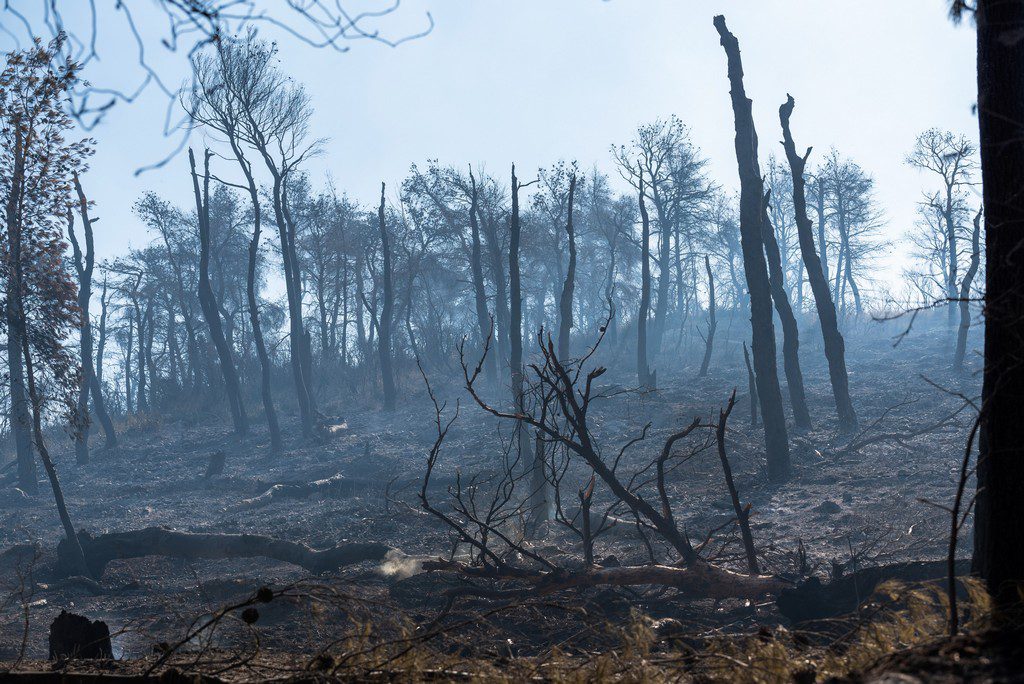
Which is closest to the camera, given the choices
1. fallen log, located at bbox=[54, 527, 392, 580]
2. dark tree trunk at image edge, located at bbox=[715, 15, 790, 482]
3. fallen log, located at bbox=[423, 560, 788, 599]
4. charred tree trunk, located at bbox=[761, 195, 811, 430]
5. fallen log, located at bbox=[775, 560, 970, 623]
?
fallen log, located at bbox=[775, 560, 970, 623]

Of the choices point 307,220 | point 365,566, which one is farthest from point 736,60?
point 307,220

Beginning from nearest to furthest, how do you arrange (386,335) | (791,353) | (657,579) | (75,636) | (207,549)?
(75,636) < (657,579) < (207,549) < (791,353) < (386,335)

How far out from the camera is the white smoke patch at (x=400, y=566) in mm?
9859

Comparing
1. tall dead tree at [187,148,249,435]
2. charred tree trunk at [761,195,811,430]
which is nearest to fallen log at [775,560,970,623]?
charred tree trunk at [761,195,811,430]

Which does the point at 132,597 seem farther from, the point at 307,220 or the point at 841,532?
the point at 307,220

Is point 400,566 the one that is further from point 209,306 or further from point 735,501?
point 209,306

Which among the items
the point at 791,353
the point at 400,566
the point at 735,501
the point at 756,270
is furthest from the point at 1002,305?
the point at 791,353

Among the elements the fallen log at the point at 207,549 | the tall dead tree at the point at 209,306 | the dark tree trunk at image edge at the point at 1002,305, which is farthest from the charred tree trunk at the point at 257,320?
the dark tree trunk at image edge at the point at 1002,305

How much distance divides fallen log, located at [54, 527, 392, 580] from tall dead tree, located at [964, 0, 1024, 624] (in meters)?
8.39

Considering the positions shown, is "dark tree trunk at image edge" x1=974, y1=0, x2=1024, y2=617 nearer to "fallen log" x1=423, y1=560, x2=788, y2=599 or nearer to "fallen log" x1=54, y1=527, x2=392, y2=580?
"fallen log" x1=423, y1=560, x2=788, y2=599

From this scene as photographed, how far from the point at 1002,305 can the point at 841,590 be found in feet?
12.8

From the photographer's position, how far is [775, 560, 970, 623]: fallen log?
6777 millimetres

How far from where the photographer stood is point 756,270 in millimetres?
17188

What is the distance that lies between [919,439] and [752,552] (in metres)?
13.4
